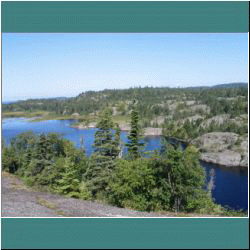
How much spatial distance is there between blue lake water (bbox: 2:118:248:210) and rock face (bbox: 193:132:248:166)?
1.38m

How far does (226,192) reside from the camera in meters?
18.3

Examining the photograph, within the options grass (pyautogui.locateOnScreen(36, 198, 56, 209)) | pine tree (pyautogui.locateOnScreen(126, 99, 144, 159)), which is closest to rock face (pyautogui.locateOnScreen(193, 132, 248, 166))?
pine tree (pyautogui.locateOnScreen(126, 99, 144, 159))

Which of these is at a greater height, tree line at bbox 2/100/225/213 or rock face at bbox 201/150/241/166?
tree line at bbox 2/100/225/213

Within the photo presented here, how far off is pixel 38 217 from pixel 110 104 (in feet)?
22.6

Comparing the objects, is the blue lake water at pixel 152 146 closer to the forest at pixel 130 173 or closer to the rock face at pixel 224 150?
the forest at pixel 130 173

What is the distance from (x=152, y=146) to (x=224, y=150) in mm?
20661

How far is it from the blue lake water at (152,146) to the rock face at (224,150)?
54.4 inches

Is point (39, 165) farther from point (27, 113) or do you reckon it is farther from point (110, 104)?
point (110, 104)

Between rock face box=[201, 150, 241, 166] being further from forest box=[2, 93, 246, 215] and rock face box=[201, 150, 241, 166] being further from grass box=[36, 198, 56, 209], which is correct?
grass box=[36, 198, 56, 209]

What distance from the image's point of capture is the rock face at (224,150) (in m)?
28.4

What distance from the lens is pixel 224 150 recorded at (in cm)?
3062

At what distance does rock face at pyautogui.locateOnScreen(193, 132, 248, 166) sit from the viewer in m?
28.4

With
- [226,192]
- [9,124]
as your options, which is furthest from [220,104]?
[9,124]

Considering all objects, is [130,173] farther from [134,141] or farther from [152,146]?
[152,146]
